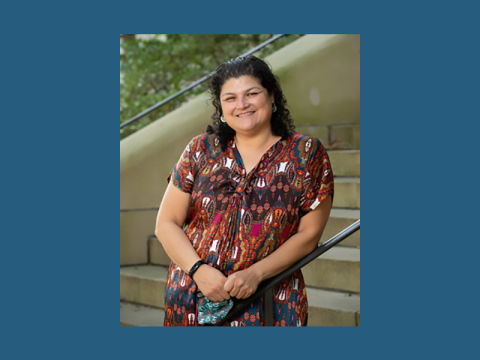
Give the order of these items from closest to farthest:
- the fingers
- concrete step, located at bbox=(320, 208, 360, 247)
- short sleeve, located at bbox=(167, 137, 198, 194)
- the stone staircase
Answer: the fingers < short sleeve, located at bbox=(167, 137, 198, 194) < the stone staircase < concrete step, located at bbox=(320, 208, 360, 247)

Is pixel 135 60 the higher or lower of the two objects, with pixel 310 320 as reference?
higher

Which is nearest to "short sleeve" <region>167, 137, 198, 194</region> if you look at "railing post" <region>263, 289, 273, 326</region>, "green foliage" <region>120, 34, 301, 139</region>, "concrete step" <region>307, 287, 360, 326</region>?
"railing post" <region>263, 289, 273, 326</region>

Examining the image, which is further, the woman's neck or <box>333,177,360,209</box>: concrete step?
<box>333,177,360,209</box>: concrete step

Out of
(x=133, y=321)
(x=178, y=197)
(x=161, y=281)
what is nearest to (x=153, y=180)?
(x=161, y=281)

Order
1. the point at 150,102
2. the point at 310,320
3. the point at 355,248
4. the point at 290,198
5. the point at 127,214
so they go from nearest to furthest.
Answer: the point at 290,198, the point at 310,320, the point at 355,248, the point at 127,214, the point at 150,102

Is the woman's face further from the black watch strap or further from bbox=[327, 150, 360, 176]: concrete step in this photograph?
bbox=[327, 150, 360, 176]: concrete step

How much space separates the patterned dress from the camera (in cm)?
203

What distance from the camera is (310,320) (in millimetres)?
3277

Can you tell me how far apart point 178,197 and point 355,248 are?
1978 millimetres

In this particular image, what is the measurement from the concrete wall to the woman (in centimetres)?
224

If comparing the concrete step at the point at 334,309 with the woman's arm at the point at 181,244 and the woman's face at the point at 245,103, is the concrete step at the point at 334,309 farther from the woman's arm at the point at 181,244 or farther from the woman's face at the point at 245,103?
the woman's face at the point at 245,103

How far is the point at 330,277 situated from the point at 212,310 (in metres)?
1.59

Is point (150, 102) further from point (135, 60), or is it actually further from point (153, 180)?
point (153, 180)

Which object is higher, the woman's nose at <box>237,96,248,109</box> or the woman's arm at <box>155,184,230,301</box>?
the woman's nose at <box>237,96,248,109</box>
